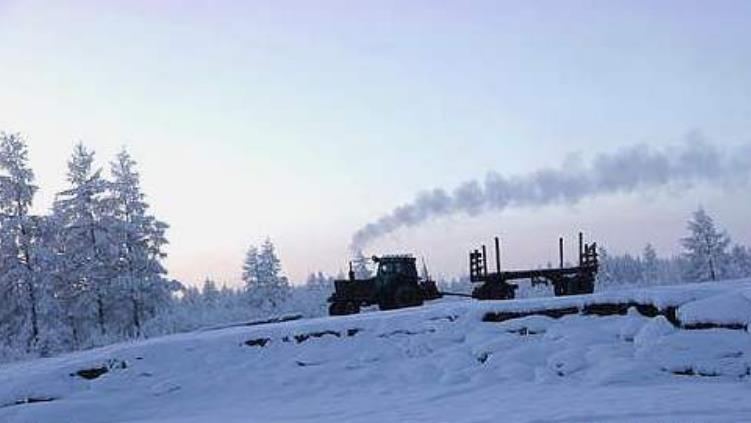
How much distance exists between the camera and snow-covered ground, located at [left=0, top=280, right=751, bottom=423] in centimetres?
1278

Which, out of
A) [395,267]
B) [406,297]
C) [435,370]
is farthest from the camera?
[395,267]

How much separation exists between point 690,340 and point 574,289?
1469 centimetres

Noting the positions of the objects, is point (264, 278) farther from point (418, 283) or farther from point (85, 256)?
point (418, 283)

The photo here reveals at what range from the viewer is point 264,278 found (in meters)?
64.4

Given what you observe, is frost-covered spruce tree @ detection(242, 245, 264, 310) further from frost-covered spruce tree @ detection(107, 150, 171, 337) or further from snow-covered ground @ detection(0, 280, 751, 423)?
snow-covered ground @ detection(0, 280, 751, 423)

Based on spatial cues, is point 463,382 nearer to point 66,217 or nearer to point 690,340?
point 690,340

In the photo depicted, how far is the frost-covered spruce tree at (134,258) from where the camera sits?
40.8m

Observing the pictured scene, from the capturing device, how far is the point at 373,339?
1806 centimetres

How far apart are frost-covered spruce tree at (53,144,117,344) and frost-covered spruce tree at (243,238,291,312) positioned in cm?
2230

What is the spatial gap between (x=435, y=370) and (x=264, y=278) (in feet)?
162

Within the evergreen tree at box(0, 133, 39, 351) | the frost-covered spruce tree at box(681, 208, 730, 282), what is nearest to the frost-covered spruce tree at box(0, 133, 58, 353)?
the evergreen tree at box(0, 133, 39, 351)

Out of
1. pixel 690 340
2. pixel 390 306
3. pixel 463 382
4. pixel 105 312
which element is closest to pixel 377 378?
pixel 463 382

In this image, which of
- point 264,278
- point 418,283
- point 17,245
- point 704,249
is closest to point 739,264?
point 704,249

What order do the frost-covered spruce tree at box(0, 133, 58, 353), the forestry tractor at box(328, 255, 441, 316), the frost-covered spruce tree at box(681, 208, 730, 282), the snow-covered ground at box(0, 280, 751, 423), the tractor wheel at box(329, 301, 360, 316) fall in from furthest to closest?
the frost-covered spruce tree at box(681, 208, 730, 282) < the frost-covered spruce tree at box(0, 133, 58, 353) < the tractor wheel at box(329, 301, 360, 316) < the forestry tractor at box(328, 255, 441, 316) < the snow-covered ground at box(0, 280, 751, 423)
